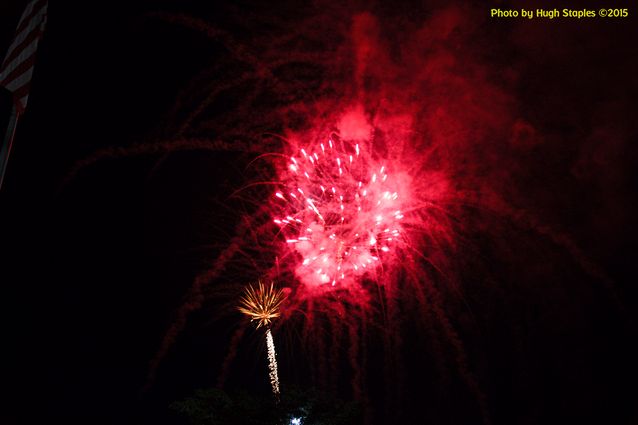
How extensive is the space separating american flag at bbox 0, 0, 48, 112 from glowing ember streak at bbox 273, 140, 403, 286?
2.92 meters

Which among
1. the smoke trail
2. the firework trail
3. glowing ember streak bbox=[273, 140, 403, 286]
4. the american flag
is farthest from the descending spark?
the american flag

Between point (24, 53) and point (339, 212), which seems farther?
point (339, 212)

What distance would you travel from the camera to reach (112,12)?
18.0 ft

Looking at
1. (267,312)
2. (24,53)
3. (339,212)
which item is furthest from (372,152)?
(24,53)

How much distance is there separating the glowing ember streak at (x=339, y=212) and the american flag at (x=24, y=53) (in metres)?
2.92

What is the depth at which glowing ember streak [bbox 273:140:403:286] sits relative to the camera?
206 inches

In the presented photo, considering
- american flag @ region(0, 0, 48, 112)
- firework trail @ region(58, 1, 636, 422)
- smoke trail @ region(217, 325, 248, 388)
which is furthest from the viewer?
smoke trail @ region(217, 325, 248, 388)

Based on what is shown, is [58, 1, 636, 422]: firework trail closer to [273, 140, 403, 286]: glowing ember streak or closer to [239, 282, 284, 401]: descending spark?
[273, 140, 403, 286]: glowing ember streak

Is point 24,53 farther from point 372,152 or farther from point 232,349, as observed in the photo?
point 232,349

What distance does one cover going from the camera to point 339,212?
17.2 feet

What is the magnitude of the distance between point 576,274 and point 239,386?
4369mm

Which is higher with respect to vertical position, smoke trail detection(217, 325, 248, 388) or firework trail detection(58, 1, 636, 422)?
firework trail detection(58, 1, 636, 422)

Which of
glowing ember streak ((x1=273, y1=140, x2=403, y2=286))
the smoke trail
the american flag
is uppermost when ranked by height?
the american flag

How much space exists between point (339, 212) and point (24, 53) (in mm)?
3879
